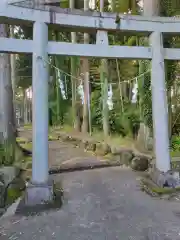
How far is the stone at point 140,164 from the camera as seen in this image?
729cm

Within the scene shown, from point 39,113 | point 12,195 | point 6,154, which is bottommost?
point 12,195

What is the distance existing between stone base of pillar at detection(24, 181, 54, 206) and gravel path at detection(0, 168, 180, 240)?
1.23 feet

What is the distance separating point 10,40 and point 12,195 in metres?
3.34

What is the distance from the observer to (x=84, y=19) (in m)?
5.02

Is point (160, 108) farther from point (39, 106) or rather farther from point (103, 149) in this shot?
point (103, 149)

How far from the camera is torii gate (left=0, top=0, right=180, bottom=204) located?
4.69m

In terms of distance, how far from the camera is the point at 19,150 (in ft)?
27.7

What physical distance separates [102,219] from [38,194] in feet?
4.60

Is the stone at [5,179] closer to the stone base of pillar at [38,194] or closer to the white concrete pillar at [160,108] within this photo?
the stone base of pillar at [38,194]

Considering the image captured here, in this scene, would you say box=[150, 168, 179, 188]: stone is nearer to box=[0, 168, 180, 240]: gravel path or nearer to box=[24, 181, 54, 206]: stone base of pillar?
box=[0, 168, 180, 240]: gravel path

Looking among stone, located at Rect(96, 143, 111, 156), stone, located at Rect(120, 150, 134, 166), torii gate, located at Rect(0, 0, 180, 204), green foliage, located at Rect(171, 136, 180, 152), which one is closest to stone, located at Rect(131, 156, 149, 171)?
stone, located at Rect(120, 150, 134, 166)

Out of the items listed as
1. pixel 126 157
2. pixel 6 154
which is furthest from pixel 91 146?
pixel 6 154

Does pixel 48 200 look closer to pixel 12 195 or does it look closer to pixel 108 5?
pixel 12 195

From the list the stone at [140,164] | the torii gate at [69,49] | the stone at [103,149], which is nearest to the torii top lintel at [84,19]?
the torii gate at [69,49]
